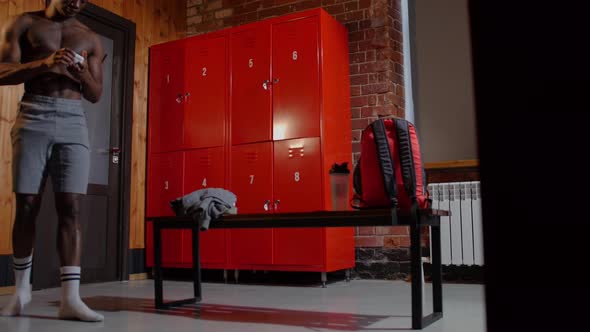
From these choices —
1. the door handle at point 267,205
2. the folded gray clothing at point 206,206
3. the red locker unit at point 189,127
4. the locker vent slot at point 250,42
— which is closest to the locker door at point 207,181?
the red locker unit at point 189,127

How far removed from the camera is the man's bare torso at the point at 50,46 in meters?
2.61

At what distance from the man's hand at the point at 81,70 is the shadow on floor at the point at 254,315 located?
122 centimetres

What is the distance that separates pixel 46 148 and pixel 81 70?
15.9 inches

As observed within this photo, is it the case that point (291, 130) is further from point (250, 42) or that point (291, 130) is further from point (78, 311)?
point (78, 311)

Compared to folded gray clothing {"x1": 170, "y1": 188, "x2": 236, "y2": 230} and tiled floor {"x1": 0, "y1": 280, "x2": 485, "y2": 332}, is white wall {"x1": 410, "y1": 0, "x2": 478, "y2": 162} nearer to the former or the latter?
tiled floor {"x1": 0, "y1": 280, "x2": 485, "y2": 332}

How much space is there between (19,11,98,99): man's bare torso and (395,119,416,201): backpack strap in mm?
1581

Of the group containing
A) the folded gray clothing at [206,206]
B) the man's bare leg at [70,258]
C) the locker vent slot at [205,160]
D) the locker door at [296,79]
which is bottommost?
the man's bare leg at [70,258]

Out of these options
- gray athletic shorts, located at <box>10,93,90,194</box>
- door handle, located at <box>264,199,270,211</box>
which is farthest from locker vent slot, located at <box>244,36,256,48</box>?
gray athletic shorts, located at <box>10,93,90,194</box>

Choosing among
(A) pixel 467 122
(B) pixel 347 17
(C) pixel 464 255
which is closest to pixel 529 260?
(C) pixel 464 255

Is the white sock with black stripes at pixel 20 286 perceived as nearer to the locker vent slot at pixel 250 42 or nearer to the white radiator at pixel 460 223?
the locker vent slot at pixel 250 42

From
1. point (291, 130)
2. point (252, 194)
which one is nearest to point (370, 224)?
point (291, 130)

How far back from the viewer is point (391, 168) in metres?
2.38

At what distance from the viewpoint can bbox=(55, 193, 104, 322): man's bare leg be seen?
8.13ft

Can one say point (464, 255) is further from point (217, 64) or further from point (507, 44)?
point (507, 44)
